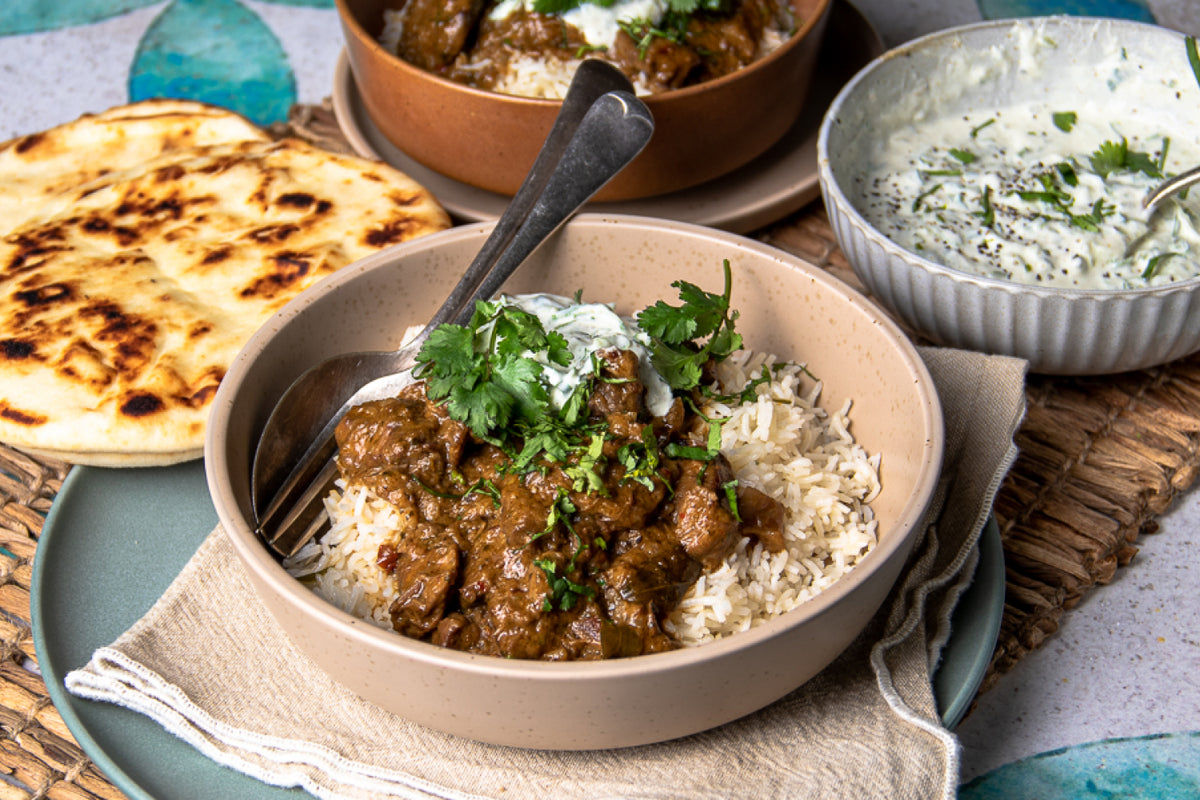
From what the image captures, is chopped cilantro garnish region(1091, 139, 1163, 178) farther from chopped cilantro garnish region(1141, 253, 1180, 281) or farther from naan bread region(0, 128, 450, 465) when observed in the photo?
naan bread region(0, 128, 450, 465)

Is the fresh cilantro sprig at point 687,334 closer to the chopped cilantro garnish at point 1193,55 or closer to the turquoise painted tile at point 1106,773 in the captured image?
the turquoise painted tile at point 1106,773

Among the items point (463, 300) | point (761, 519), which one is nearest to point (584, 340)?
point (463, 300)

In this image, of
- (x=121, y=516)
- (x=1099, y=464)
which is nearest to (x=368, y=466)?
(x=121, y=516)

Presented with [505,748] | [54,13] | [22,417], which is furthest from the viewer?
[54,13]

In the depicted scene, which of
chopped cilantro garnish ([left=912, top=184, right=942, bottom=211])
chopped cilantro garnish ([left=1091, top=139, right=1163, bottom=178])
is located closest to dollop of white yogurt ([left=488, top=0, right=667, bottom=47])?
chopped cilantro garnish ([left=912, top=184, right=942, bottom=211])

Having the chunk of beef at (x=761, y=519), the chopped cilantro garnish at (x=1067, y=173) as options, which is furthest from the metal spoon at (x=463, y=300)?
the chopped cilantro garnish at (x=1067, y=173)

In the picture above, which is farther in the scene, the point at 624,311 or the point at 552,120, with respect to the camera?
the point at 552,120

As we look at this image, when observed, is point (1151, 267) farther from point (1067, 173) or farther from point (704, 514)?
point (704, 514)
